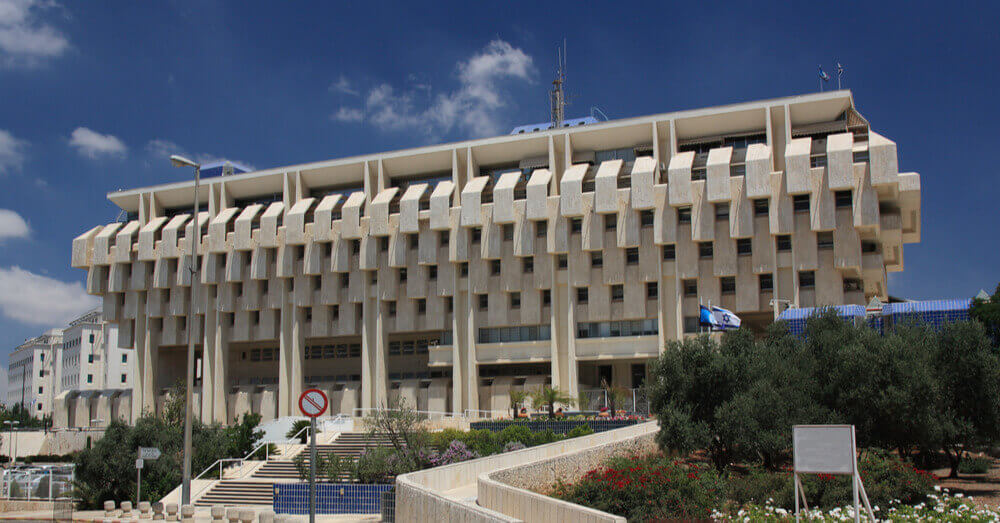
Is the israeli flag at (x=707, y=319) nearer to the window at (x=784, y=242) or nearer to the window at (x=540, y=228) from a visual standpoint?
the window at (x=784, y=242)

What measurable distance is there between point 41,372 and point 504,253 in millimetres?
93200

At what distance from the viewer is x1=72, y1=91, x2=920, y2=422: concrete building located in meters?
47.6

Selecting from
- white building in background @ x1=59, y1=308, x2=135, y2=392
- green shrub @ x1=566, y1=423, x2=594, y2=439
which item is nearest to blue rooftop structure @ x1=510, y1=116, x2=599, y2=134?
green shrub @ x1=566, y1=423, x2=594, y2=439

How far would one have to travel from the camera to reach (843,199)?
46.6m

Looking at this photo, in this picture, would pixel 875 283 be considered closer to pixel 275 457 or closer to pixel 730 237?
pixel 730 237

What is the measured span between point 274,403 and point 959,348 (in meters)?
45.2

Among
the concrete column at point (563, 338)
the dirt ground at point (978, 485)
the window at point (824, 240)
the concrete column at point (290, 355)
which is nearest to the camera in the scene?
the dirt ground at point (978, 485)

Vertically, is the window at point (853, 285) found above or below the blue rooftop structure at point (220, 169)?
below

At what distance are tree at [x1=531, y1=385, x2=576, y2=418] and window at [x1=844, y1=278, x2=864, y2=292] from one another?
51.9ft

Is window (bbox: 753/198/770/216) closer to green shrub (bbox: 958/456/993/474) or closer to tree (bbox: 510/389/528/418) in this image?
tree (bbox: 510/389/528/418)

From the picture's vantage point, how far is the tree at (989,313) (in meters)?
32.7

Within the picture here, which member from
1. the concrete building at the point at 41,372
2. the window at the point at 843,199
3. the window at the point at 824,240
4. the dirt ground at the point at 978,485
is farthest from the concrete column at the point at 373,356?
the concrete building at the point at 41,372

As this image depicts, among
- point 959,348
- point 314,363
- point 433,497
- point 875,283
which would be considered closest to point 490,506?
point 433,497

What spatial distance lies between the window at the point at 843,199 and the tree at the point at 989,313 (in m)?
11.6
